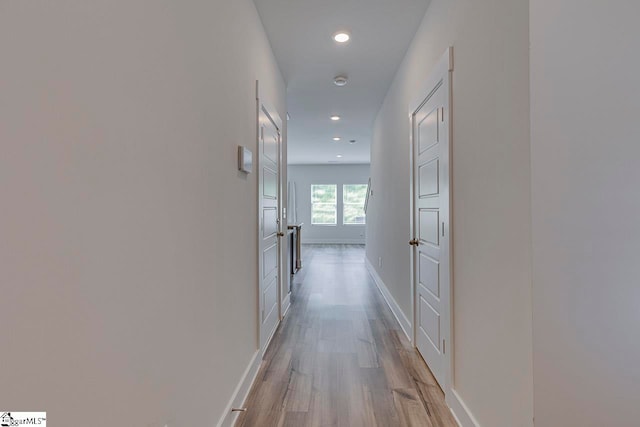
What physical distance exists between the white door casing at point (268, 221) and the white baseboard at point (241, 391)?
0.20 metres

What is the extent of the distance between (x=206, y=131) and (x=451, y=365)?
1769mm

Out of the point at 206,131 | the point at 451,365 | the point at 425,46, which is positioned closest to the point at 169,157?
the point at 206,131

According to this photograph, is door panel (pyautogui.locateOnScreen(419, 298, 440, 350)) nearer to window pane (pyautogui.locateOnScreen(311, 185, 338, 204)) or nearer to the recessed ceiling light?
the recessed ceiling light

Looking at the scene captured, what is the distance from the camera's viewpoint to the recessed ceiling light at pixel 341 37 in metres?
2.77

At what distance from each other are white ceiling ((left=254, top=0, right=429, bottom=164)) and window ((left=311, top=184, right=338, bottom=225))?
592 centimetres

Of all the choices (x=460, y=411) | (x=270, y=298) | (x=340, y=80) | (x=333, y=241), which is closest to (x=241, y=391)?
(x=270, y=298)

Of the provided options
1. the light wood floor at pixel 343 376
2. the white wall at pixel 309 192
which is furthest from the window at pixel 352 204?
the light wood floor at pixel 343 376

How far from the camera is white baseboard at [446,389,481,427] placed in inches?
64.0

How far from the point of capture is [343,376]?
2285mm

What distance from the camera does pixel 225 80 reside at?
1729 millimetres

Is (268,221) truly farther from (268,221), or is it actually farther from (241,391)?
(241,391)

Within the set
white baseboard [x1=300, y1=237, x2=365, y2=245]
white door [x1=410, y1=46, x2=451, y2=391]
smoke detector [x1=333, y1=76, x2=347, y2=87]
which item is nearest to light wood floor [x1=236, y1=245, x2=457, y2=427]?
white door [x1=410, y1=46, x2=451, y2=391]

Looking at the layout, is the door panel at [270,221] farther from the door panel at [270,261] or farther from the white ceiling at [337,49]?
the white ceiling at [337,49]

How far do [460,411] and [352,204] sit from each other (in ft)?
32.0
